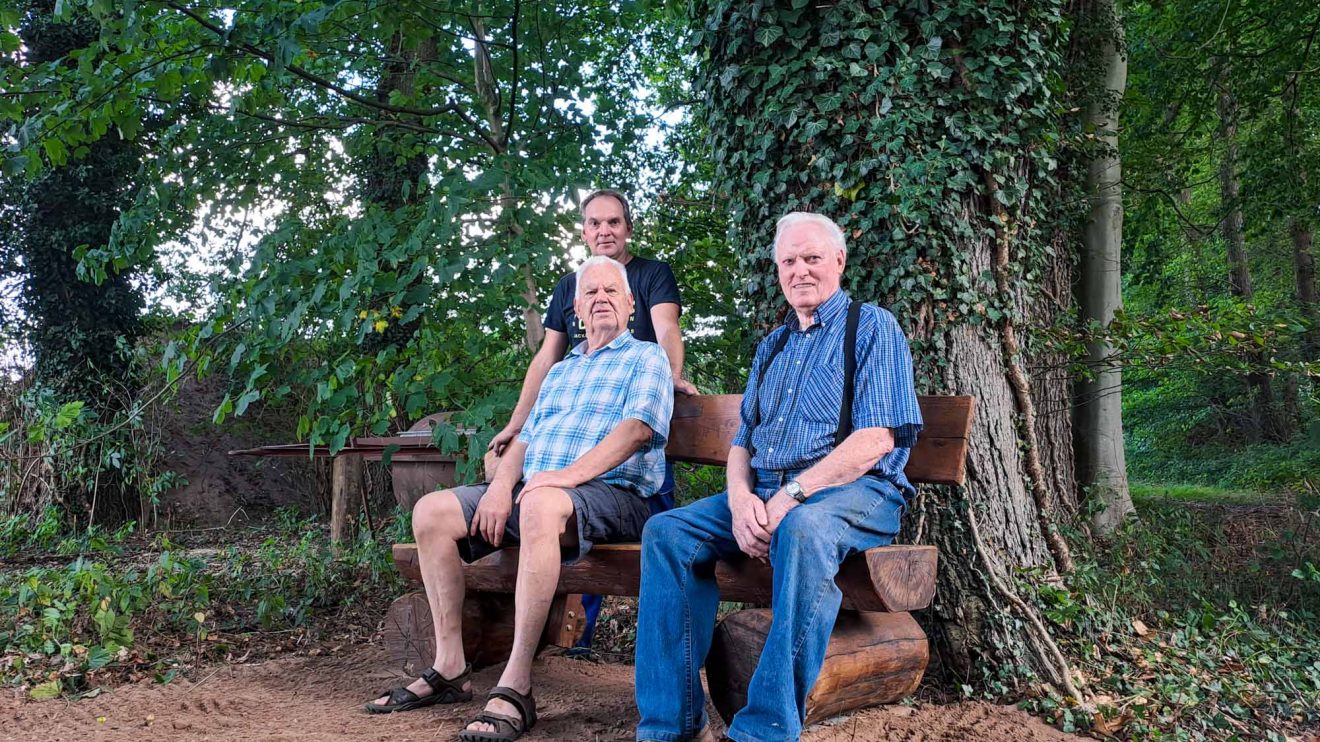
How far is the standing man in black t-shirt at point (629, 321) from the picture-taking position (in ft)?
12.4

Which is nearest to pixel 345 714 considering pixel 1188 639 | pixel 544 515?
pixel 544 515

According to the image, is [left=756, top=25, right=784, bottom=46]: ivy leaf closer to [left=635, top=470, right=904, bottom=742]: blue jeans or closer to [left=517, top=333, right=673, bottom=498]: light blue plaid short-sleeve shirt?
[left=517, top=333, right=673, bottom=498]: light blue plaid short-sleeve shirt

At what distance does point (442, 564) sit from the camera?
338 centimetres

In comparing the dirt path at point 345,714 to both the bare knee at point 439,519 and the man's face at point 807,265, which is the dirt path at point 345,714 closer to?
the bare knee at point 439,519

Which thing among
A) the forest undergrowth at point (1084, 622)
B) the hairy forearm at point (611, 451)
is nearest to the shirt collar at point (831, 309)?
the hairy forearm at point (611, 451)

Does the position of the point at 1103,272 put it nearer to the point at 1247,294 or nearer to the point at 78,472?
the point at 1247,294

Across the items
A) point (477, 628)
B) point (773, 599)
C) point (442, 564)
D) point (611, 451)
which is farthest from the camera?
point (477, 628)

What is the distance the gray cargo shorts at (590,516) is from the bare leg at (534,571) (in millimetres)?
84

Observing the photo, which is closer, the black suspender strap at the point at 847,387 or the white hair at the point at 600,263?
the black suspender strap at the point at 847,387

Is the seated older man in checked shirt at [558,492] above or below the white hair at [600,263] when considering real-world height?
below

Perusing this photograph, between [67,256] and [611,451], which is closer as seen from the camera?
[611,451]

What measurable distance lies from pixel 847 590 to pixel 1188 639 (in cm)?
200

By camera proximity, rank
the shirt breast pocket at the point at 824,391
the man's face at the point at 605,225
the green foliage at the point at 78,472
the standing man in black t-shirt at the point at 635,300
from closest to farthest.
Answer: the shirt breast pocket at the point at 824,391 → the standing man in black t-shirt at the point at 635,300 → the man's face at the point at 605,225 → the green foliage at the point at 78,472

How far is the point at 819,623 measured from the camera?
8.49 feet
